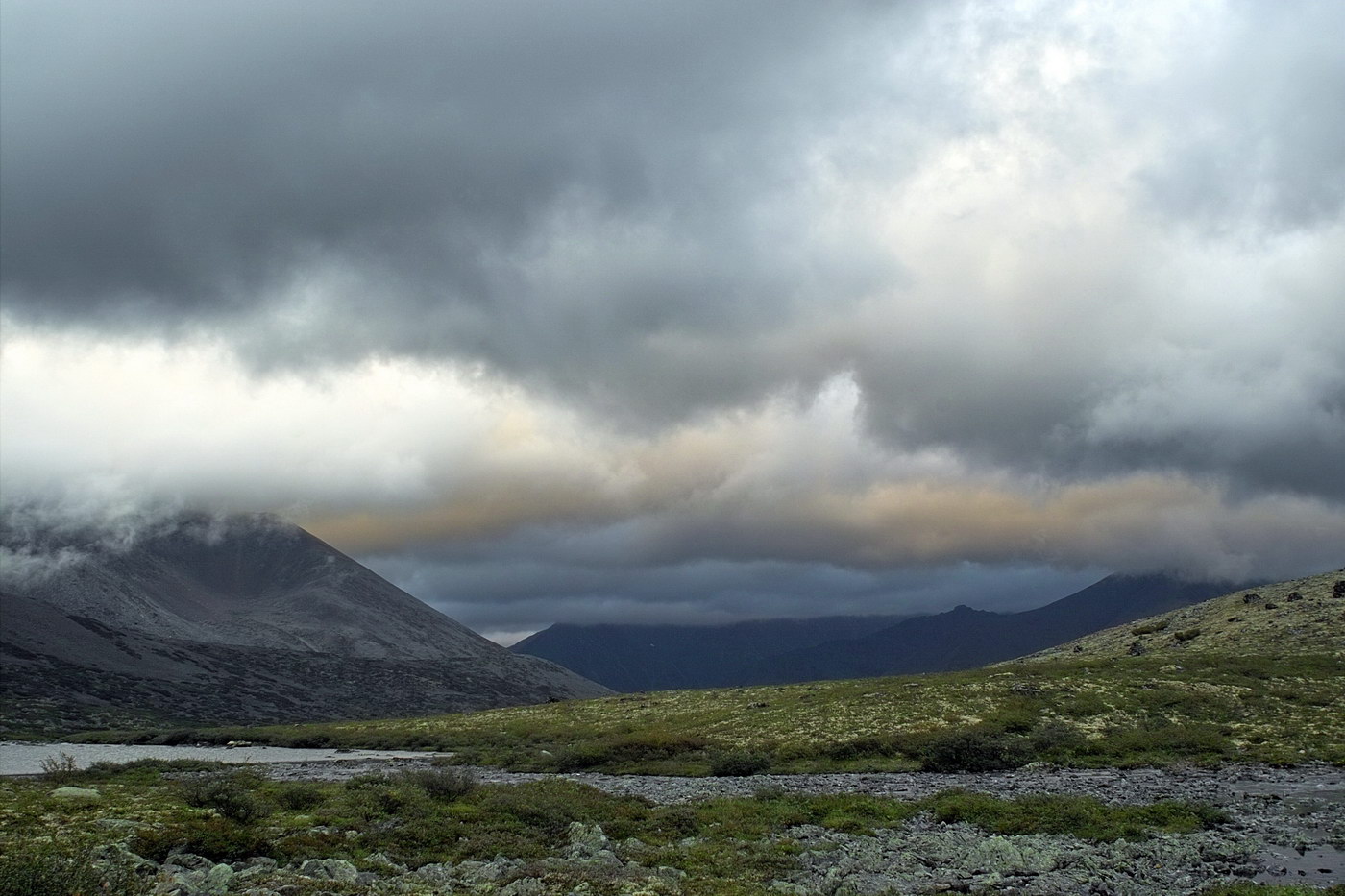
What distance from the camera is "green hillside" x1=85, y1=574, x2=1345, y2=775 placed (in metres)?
63.1

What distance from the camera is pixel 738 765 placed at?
6475cm

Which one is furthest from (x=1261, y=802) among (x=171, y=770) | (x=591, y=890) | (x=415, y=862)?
(x=171, y=770)

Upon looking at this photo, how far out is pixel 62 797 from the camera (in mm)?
40312

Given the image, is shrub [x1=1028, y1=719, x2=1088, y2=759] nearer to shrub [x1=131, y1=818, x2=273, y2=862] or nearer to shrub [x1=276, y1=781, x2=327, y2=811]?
shrub [x1=276, y1=781, x2=327, y2=811]

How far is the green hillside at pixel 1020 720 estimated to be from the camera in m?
63.1

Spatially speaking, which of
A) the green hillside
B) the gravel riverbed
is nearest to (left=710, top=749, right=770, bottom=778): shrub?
the green hillside

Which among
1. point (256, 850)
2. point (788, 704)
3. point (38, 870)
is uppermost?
point (38, 870)

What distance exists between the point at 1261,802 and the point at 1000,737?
2646 centimetres

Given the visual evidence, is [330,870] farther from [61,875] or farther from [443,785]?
[443,785]

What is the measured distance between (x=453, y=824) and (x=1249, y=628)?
11342cm

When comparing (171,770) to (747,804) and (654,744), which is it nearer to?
(654,744)

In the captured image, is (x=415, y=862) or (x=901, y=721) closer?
(x=415, y=862)

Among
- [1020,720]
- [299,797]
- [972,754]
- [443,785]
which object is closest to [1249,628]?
[1020,720]

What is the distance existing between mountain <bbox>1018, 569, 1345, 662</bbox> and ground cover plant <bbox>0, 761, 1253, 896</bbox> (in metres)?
70.9
